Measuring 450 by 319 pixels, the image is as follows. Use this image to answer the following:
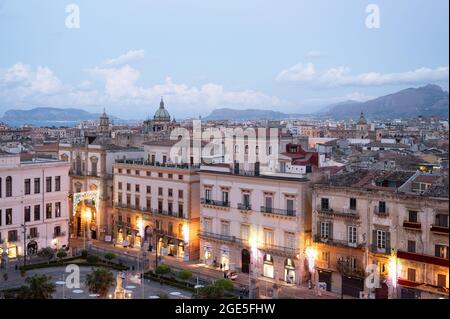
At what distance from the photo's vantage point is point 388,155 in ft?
113

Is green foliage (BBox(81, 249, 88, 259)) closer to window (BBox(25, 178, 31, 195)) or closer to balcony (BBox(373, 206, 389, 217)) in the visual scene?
window (BBox(25, 178, 31, 195))

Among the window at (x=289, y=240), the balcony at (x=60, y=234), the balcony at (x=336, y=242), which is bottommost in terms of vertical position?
the balcony at (x=60, y=234)

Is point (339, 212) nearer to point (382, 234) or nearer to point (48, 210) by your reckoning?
point (382, 234)

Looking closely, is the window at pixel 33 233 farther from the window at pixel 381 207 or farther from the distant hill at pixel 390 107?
the distant hill at pixel 390 107

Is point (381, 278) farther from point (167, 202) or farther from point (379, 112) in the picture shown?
point (379, 112)

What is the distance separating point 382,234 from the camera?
2147 cm

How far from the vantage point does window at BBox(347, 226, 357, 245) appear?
22219mm

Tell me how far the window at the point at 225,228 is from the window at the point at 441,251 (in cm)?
891

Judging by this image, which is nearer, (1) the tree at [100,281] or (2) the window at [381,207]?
(1) the tree at [100,281]

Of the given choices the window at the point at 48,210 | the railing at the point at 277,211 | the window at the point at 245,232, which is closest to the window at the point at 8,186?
the window at the point at 48,210

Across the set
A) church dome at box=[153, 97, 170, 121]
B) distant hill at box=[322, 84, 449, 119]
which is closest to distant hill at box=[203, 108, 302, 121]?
distant hill at box=[322, 84, 449, 119]

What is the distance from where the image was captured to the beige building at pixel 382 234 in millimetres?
19969
